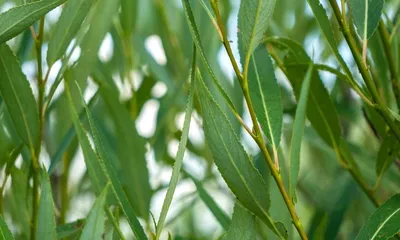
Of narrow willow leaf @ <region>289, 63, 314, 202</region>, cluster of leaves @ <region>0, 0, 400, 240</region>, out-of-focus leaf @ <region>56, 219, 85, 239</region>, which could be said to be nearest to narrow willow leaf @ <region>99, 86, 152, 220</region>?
cluster of leaves @ <region>0, 0, 400, 240</region>

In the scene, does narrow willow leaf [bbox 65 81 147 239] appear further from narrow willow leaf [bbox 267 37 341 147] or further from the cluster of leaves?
narrow willow leaf [bbox 267 37 341 147]

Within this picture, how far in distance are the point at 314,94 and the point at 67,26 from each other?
0.23 metres

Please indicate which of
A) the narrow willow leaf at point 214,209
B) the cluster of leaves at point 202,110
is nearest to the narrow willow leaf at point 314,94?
the cluster of leaves at point 202,110

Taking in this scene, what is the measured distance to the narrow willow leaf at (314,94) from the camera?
0.60 metres

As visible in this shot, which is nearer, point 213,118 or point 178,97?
point 213,118

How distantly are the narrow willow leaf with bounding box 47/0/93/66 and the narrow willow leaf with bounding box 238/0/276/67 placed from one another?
0.12m

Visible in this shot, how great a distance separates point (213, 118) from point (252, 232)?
80 mm

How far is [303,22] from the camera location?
1.04m

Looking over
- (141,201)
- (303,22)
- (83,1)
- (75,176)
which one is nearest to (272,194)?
(141,201)

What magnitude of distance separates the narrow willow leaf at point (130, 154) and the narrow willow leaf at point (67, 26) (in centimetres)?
14

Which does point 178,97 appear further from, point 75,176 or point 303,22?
point 75,176

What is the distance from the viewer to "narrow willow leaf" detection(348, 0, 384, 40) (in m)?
0.52

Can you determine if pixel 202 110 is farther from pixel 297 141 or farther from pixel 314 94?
pixel 314 94

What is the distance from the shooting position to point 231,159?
45 cm
